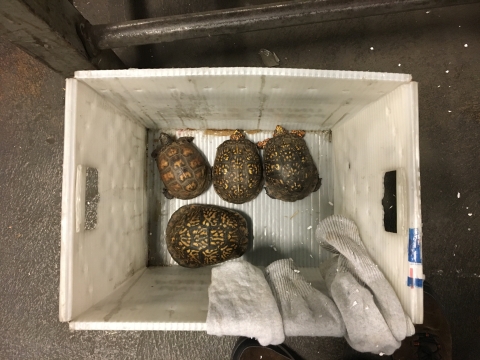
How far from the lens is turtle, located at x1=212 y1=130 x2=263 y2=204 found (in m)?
1.14

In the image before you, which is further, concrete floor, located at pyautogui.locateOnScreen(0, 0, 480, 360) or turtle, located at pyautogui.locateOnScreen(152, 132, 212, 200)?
concrete floor, located at pyautogui.locateOnScreen(0, 0, 480, 360)

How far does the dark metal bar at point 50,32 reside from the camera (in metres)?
0.67

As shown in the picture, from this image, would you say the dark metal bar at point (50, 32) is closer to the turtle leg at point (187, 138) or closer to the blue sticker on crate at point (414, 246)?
the turtle leg at point (187, 138)

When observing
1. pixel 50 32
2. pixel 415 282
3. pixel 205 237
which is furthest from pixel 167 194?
pixel 415 282

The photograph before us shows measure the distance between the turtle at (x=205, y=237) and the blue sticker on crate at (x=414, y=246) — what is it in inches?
23.3

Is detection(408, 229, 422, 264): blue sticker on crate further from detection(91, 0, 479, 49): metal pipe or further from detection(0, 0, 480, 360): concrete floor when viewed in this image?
detection(0, 0, 480, 360): concrete floor

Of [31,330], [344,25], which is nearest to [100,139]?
[31,330]

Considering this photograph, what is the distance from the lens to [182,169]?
45.8 inches

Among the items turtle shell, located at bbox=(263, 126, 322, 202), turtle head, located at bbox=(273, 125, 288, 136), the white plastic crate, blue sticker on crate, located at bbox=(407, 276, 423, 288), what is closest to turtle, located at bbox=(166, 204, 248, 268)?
the white plastic crate

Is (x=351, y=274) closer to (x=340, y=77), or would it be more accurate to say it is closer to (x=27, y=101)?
(x=340, y=77)

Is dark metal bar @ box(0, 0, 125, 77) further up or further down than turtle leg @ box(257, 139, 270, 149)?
further up

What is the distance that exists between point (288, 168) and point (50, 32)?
787 mm

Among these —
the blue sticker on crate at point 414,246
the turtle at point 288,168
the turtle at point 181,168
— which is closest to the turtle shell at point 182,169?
the turtle at point 181,168

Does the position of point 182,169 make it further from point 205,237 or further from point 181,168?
point 205,237
